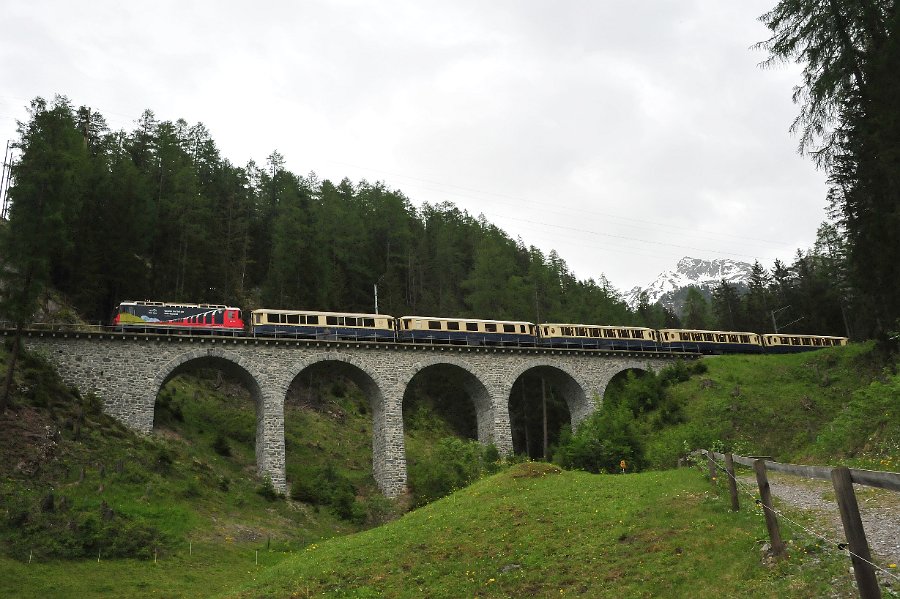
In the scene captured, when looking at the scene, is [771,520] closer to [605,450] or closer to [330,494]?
[605,450]

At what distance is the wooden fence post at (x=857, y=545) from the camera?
6.56m

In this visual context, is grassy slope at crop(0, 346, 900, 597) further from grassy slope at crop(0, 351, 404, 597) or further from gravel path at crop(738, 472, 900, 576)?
gravel path at crop(738, 472, 900, 576)

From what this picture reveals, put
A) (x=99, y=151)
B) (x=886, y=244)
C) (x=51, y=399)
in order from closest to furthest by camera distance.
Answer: (x=886, y=244) < (x=51, y=399) < (x=99, y=151)

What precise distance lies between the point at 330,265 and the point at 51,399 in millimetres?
30869

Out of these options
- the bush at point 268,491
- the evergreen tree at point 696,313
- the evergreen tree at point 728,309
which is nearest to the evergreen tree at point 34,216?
the bush at point 268,491

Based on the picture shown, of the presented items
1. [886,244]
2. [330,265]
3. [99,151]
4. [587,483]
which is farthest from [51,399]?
[886,244]

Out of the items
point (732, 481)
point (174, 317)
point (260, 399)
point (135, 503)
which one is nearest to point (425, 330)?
point (260, 399)

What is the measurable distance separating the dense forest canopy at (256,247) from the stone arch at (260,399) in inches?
355

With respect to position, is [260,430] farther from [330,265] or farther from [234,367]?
[330,265]

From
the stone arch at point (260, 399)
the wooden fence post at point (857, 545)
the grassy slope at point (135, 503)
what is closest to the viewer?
the wooden fence post at point (857, 545)

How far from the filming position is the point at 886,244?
3089 centimetres

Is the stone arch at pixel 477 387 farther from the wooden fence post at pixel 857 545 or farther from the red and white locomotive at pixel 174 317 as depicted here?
the wooden fence post at pixel 857 545

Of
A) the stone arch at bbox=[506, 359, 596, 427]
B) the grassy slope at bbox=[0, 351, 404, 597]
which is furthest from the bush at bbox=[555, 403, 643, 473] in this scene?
the stone arch at bbox=[506, 359, 596, 427]

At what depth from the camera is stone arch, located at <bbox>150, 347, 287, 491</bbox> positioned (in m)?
38.2
